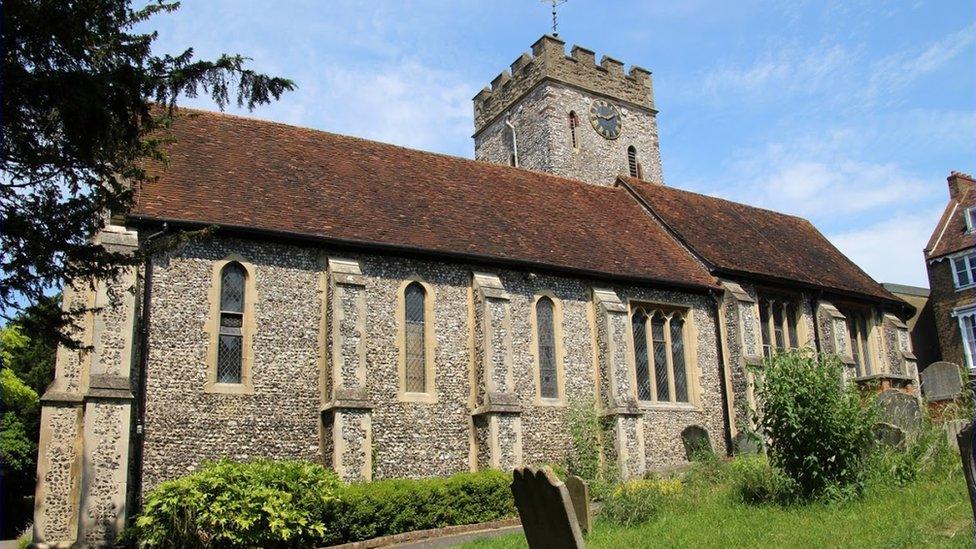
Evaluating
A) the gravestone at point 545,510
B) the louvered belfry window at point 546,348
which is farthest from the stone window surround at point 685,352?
the gravestone at point 545,510

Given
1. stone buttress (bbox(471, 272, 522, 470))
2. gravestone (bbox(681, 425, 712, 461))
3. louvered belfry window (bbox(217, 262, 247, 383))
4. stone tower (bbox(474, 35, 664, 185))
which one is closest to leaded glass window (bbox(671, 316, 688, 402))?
gravestone (bbox(681, 425, 712, 461))

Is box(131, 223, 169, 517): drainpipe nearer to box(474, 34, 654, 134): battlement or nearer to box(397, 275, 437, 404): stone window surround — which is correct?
box(397, 275, 437, 404): stone window surround

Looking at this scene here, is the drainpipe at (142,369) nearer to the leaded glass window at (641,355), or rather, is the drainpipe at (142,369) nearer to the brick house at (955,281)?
the leaded glass window at (641,355)

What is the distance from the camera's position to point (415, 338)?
19234 mm

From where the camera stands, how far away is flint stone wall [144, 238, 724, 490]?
16375 mm

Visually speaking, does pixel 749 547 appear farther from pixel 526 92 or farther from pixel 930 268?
pixel 930 268

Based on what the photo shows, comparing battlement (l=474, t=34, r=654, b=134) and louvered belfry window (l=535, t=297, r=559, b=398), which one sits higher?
battlement (l=474, t=34, r=654, b=134)

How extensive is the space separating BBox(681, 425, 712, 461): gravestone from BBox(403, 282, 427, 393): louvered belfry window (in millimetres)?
7405

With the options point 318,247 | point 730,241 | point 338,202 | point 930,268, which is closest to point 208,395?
point 318,247

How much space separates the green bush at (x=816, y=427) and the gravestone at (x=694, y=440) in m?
8.67

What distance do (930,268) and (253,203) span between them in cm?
2911

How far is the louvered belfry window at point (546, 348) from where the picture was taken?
67.7 ft

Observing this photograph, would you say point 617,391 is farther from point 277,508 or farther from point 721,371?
point 277,508

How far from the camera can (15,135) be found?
30.7 ft
